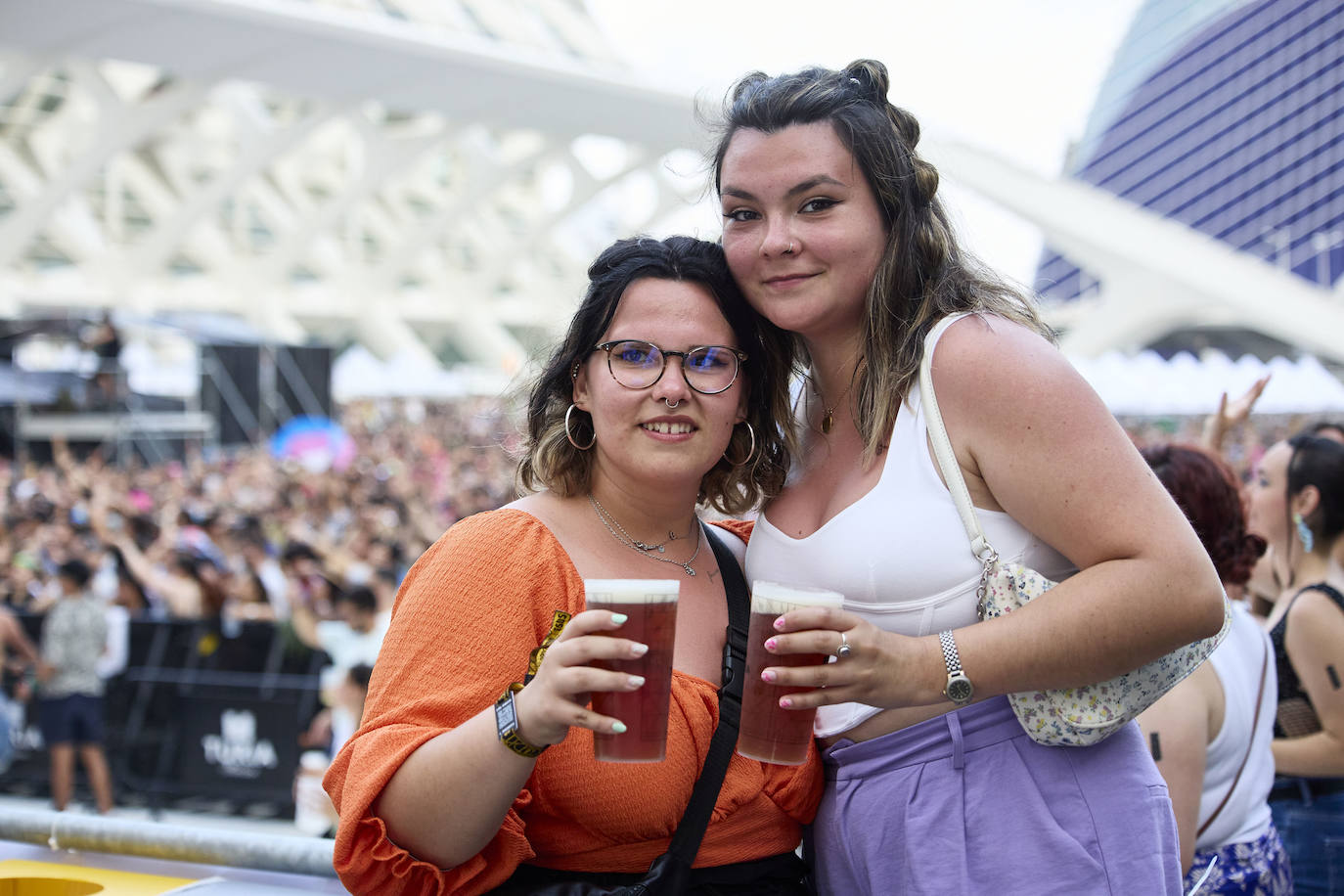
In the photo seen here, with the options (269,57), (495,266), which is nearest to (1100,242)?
(495,266)

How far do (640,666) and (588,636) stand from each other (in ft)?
0.28

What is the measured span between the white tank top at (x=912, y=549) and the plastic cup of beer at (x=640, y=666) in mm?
378

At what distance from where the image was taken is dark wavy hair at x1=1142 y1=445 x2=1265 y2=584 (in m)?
2.59

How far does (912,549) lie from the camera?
163 centimetres

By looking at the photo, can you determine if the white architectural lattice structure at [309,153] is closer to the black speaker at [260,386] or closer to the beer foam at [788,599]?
the black speaker at [260,386]

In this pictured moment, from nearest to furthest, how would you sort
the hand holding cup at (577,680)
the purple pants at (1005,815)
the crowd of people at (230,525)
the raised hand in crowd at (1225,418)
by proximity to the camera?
the hand holding cup at (577,680) < the purple pants at (1005,815) < the raised hand in crowd at (1225,418) < the crowd of people at (230,525)

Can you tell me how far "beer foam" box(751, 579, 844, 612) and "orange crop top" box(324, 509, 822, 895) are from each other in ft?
1.21

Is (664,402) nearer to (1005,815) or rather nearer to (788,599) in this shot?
(788,599)

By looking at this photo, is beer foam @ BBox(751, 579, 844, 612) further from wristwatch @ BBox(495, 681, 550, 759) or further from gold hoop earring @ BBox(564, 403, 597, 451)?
gold hoop earring @ BBox(564, 403, 597, 451)

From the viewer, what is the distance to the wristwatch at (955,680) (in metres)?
1.48

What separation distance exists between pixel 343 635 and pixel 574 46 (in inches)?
1519

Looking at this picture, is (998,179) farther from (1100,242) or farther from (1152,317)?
(1152,317)

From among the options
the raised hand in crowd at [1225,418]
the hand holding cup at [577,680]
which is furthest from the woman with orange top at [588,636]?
the raised hand in crowd at [1225,418]

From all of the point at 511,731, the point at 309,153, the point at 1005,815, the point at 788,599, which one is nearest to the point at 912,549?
the point at 788,599
